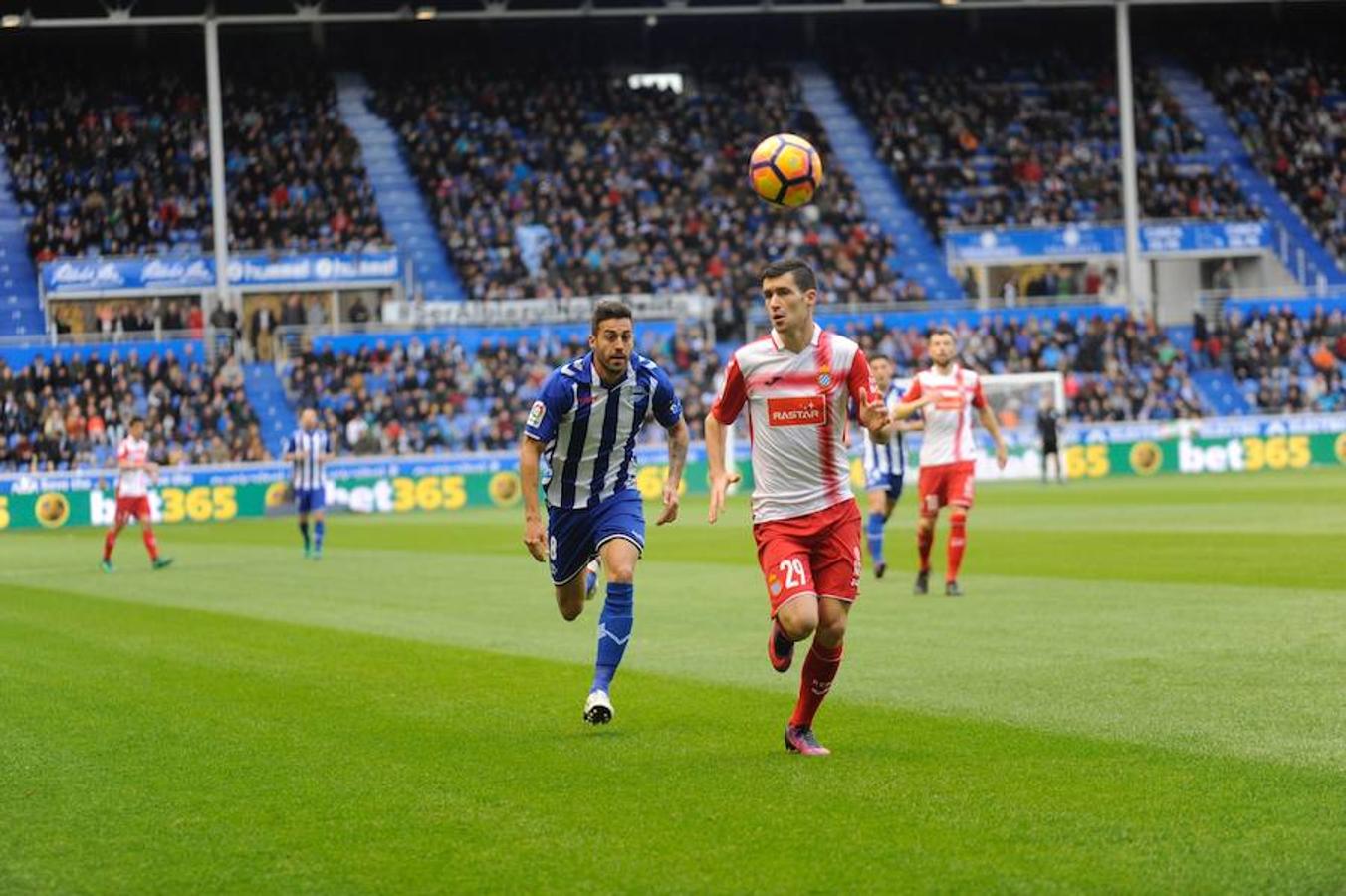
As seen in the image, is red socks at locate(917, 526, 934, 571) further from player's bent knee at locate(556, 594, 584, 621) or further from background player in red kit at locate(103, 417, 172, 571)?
background player in red kit at locate(103, 417, 172, 571)

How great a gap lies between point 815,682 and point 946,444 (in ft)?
30.6

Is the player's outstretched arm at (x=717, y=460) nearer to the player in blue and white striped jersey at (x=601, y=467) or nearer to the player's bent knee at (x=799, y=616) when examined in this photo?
the player's bent knee at (x=799, y=616)

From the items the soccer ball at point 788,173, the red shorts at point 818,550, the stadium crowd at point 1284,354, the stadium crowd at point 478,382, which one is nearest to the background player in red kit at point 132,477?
the stadium crowd at point 478,382

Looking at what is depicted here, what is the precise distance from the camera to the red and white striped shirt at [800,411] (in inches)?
370

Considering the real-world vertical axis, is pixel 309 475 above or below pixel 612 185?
below

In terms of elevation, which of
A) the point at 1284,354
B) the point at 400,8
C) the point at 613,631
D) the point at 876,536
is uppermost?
the point at 400,8

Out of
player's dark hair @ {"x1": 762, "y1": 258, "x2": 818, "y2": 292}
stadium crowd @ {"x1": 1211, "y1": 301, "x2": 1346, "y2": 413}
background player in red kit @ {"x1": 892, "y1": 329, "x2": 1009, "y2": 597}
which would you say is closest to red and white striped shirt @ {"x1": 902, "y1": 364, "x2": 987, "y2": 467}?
background player in red kit @ {"x1": 892, "y1": 329, "x2": 1009, "y2": 597}

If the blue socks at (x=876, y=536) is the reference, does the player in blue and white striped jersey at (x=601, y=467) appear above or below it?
above

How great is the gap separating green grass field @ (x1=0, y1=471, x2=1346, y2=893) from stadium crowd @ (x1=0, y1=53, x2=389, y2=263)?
33.8 m

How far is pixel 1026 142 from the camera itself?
5994cm

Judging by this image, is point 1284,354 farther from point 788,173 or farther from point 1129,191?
point 788,173

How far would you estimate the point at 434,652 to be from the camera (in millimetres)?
14594

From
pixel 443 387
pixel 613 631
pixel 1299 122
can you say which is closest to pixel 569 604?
pixel 613 631

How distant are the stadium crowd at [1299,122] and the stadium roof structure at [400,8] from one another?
18.8 feet
